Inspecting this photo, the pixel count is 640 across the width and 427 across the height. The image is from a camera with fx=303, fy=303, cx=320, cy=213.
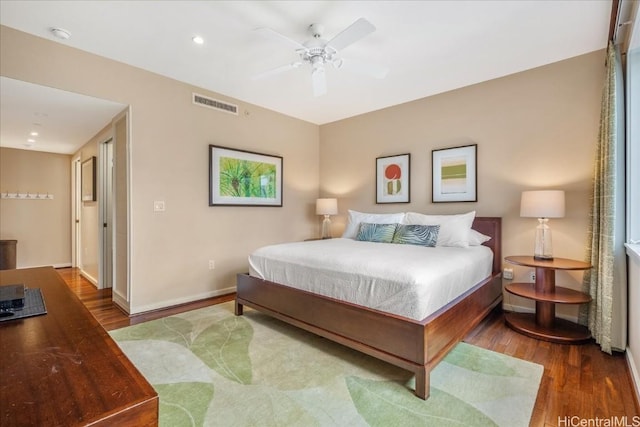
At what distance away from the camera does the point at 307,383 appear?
1.97 metres

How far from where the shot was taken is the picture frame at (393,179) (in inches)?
166

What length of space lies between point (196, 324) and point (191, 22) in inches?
106

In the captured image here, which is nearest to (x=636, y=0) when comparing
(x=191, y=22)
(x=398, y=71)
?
(x=398, y=71)

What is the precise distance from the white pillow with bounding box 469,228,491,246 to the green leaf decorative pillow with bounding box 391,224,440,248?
384 mm

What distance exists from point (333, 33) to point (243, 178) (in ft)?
7.43

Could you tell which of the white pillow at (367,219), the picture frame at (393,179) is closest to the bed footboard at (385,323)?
the white pillow at (367,219)

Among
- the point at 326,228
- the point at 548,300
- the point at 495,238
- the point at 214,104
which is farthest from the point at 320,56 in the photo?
the point at 548,300

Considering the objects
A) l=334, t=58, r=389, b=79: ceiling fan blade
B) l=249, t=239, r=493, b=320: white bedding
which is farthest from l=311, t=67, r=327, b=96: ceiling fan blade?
l=249, t=239, r=493, b=320: white bedding

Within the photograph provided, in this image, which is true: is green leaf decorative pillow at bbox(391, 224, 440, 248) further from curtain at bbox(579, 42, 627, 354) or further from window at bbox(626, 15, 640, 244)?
window at bbox(626, 15, 640, 244)

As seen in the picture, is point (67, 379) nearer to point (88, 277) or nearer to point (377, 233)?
point (377, 233)

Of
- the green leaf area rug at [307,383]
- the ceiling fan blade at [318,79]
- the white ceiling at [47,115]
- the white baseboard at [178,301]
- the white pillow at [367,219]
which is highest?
the ceiling fan blade at [318,79]

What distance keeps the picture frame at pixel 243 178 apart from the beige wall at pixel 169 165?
0.33 feet

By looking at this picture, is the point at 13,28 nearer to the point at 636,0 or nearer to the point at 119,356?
the point at 119,356

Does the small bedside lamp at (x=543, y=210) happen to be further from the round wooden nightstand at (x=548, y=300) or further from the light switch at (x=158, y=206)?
the light switch at (x=158, y=206)
